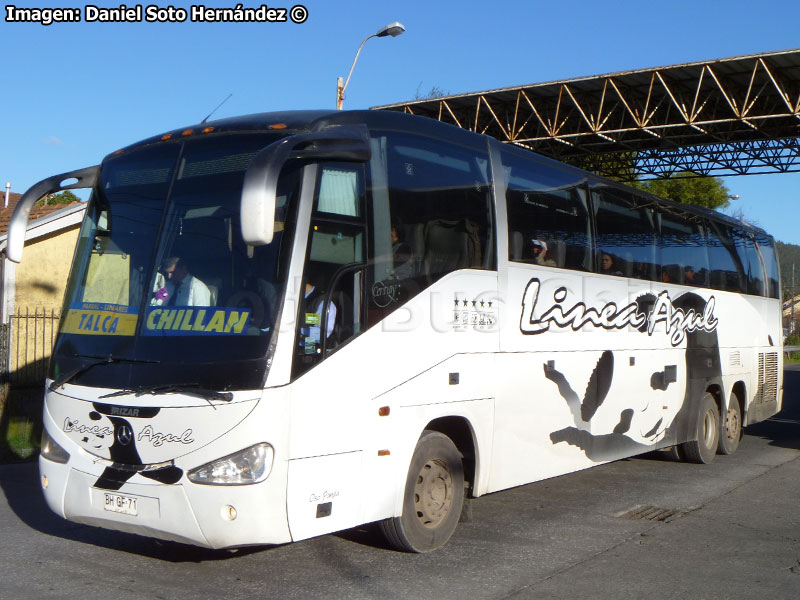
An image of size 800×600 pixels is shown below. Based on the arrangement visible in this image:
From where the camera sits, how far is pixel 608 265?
9781 millimetres

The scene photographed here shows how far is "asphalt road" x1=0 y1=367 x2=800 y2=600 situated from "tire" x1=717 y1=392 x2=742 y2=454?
3.26 metres

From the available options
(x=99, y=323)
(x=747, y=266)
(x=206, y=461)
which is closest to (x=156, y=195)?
(x=99, y=323)

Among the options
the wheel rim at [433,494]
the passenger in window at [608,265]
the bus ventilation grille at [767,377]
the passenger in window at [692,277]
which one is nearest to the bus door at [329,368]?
the wheel rim at [433,494]

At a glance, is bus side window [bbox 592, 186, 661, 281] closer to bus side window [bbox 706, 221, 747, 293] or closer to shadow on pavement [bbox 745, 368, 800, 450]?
bus side window [bbox 706, 221, 747, 293]

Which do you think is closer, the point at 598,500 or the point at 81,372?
the point at 81,372

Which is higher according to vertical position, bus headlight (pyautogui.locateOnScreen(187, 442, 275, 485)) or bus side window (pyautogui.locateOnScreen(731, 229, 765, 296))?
bus side window (pyautogui.locateOnScreen(731, 229, 765, 296))

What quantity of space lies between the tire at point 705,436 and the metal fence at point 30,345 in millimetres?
9786

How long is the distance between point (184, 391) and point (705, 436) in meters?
8.75

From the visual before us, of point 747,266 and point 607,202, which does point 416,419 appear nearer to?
point 607,202

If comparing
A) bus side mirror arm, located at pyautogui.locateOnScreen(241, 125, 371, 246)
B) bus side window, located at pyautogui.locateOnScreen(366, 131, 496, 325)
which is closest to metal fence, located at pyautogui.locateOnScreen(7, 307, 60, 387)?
bus side window, located at pyautogui.locateOnScreen(366, 131, 496, 325)

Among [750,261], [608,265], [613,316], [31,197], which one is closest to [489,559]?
[613,316]

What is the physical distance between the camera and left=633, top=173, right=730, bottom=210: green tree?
4394 cm

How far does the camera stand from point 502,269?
7879 mm

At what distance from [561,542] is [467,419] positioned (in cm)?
134
